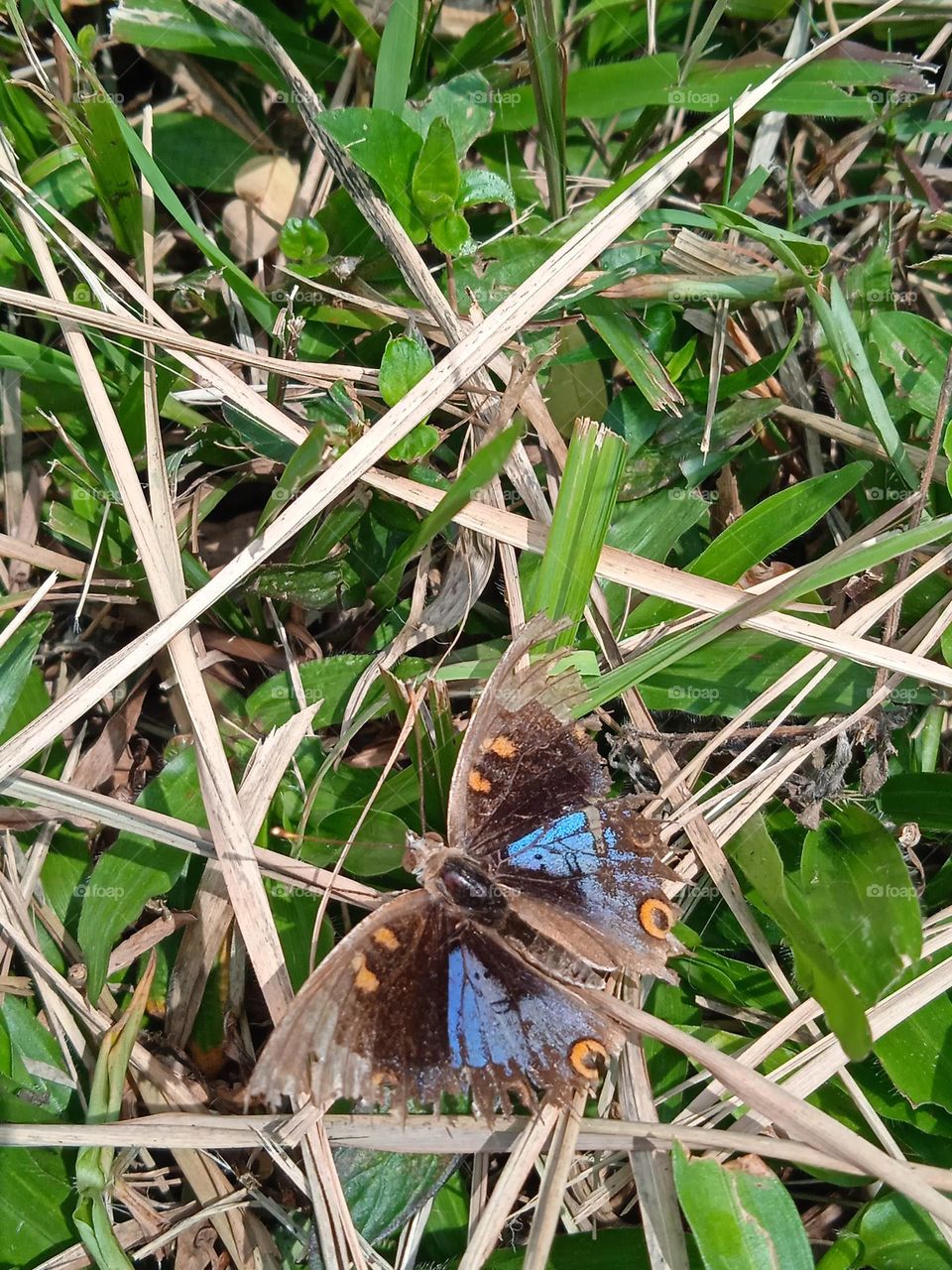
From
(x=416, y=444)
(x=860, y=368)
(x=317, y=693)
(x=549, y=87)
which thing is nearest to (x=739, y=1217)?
(x=317, y=693)

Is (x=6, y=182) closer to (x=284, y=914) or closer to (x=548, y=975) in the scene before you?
(x=284, y=914)

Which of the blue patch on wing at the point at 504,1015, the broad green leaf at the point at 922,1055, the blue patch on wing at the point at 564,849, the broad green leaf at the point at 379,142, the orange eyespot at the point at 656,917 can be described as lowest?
the broad green leaf at the point at 922,1055

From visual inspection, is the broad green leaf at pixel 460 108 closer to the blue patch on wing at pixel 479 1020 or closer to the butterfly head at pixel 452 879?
the butterfly head at pixel 452 879

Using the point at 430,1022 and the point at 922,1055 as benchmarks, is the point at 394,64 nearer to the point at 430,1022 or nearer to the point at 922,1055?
the point at 430,1022

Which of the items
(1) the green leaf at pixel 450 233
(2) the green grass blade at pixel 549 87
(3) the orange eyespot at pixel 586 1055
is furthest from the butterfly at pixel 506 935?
(2) the green grass blade at pixel 549 87

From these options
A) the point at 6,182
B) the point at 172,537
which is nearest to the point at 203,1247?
the point at 172,537

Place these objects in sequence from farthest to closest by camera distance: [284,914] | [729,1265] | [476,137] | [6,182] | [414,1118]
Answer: [476,137] → [6,182] → [284,914] → [414,1118] → [729,1265]
